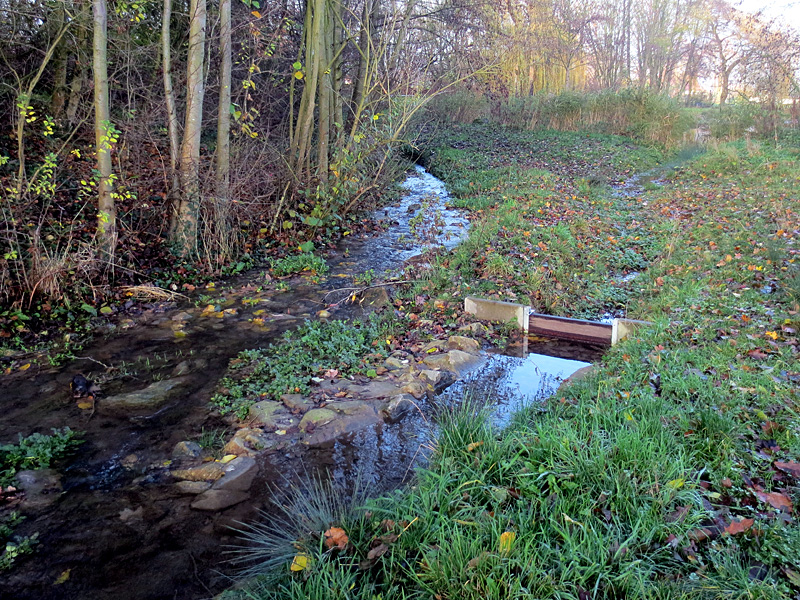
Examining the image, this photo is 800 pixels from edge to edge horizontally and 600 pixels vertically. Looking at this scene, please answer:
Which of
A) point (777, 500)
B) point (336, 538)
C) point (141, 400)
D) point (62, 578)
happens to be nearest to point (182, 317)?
point (141, 400)

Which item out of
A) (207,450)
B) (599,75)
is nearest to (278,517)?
(207,450)

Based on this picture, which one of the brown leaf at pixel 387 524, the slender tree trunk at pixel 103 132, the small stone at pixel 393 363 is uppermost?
the slender tree trunk at pixel 103 132

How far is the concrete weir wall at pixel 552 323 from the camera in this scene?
19.5ft

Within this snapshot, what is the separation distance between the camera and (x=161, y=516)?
3.42 meters

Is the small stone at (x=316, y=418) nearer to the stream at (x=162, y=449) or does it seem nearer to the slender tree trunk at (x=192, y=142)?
the stream at (x=162, y=449)

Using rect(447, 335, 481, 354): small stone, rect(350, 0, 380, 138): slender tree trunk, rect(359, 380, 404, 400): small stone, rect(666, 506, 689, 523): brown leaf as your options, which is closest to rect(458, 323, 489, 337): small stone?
rect(447, 335, 481, 354): small stone

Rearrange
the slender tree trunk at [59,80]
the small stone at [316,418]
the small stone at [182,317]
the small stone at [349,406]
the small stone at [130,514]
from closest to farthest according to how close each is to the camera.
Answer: the small stone at [130,514]
the small stone at [316,418]
the small stone at [349,406]
the small stone at [182,317]
the slender tree trunk at [59,80]

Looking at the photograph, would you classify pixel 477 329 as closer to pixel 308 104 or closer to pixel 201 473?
pixel 201 473

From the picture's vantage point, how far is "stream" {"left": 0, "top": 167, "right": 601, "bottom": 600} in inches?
118

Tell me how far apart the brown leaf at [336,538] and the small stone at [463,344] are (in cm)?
329

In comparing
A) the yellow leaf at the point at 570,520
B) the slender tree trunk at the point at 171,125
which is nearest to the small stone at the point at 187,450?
the yellow leaf at the point at 570,520

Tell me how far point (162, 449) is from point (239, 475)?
77 cm

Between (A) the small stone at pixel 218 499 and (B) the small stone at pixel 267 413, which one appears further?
(B) the small stone at pixel 267 413

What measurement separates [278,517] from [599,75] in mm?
34601
